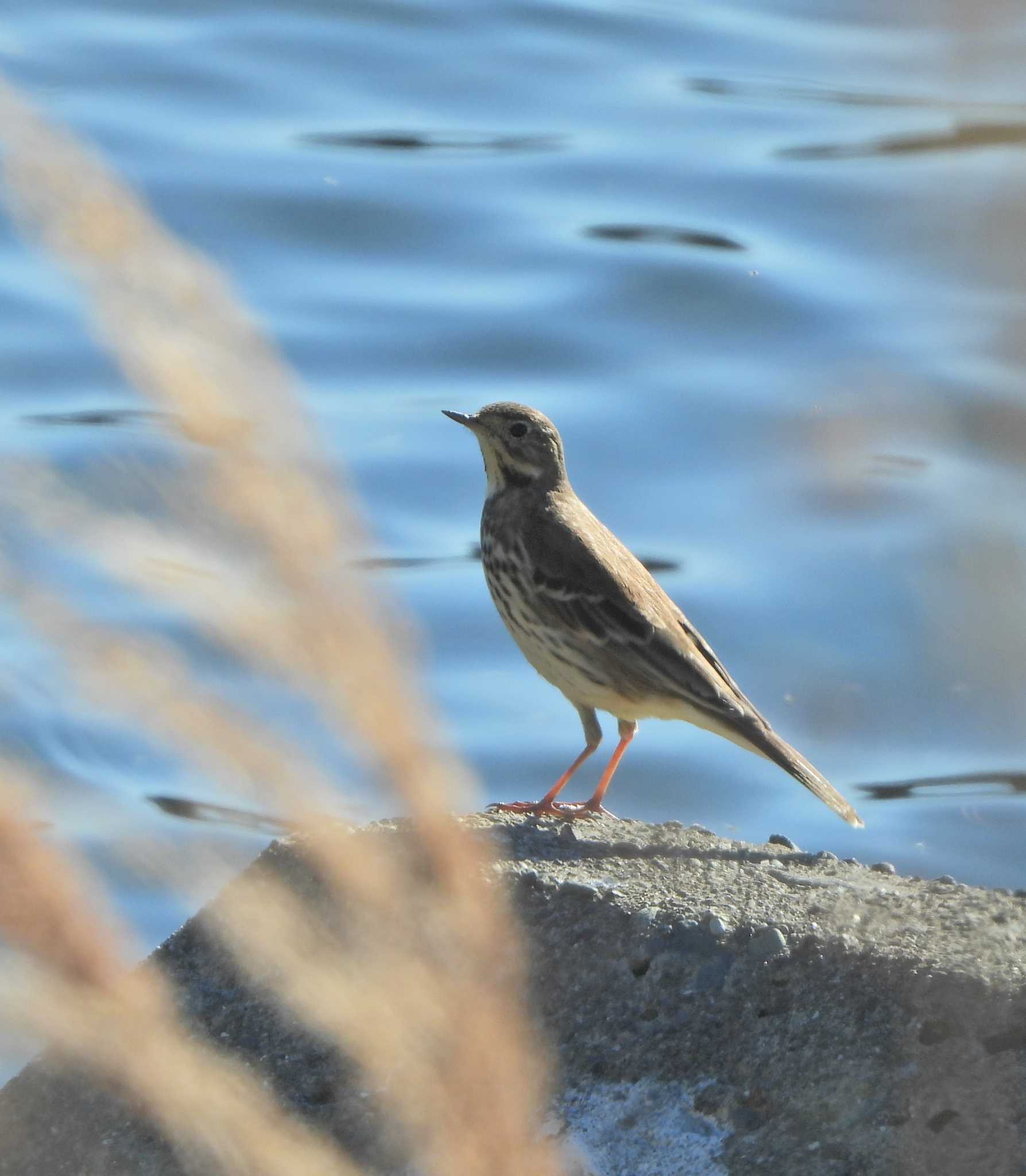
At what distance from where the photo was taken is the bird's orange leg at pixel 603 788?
241 inches

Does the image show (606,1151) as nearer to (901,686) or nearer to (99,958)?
(99,958)

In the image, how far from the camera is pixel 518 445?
7301mm

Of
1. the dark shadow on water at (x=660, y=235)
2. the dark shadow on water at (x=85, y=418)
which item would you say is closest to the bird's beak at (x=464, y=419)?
the dark shadow on water at (x=85, y=418)

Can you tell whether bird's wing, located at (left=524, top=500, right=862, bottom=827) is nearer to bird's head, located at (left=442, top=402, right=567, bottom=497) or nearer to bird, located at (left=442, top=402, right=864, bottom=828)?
bird, located at (left=442, top=402, right=864, bottom=828)

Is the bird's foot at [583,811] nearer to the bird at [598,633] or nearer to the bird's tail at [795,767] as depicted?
the bird at [598,633]

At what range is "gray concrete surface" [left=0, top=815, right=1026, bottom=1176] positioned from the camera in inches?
149

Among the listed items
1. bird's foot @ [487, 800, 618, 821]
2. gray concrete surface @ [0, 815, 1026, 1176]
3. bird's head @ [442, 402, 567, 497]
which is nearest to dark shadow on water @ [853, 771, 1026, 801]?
bird's head @ [442, 402, 567, 497]

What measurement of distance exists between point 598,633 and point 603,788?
1.98ft

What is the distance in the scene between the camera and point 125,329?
1.41 metres

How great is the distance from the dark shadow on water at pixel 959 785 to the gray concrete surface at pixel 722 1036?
4.27 m

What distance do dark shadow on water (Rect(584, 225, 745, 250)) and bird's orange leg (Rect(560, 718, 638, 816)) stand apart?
738cm

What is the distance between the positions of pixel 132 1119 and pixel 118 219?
10.4 ft

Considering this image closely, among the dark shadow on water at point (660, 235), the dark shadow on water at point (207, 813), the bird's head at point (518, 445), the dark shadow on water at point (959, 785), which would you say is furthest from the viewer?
the dark shadow on water at point (660, 235)

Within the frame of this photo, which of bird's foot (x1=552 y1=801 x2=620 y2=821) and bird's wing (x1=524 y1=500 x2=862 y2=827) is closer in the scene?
bird's foot (x1=552 y1=801 x2=620 y2=821)
